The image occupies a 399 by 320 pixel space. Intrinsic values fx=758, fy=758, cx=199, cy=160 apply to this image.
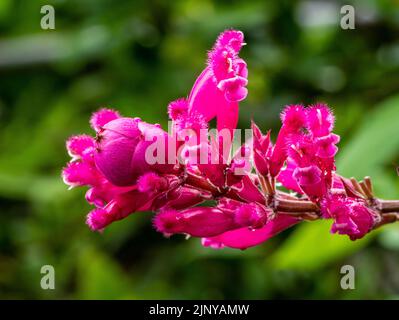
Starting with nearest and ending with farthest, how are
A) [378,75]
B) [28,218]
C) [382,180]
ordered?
[382,180], [378,75], [28,218]

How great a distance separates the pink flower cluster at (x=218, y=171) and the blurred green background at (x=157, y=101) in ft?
5.16

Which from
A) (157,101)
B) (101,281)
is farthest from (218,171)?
(157,101)

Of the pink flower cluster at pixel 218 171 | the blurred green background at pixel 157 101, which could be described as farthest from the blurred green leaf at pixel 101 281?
the pink flower cluster at pixel 218 171

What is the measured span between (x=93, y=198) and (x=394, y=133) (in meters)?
1.52

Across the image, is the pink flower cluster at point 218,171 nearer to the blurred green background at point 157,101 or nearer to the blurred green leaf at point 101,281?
the blurred green background at point 157,101

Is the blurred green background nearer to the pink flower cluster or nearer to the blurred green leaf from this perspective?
the blurred green leaf

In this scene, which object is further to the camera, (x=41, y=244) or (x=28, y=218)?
(x=28, y=218)

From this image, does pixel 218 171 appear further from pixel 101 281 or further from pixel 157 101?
pixel 157 101

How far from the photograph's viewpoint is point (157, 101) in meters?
4.33

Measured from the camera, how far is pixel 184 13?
4621 millimetres

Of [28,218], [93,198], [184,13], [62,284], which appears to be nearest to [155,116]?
[184,13]

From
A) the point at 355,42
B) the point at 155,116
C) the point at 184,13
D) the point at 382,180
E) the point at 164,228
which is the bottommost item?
the point at 164,228

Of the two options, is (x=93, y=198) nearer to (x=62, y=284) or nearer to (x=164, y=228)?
(x=164, y=228)

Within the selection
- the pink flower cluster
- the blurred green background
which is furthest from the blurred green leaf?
the pink flower cluster
